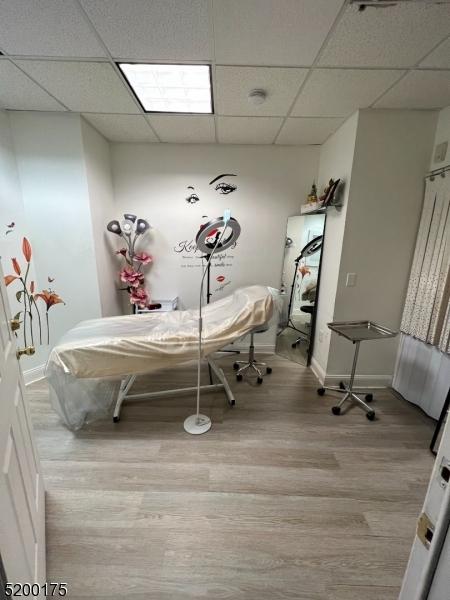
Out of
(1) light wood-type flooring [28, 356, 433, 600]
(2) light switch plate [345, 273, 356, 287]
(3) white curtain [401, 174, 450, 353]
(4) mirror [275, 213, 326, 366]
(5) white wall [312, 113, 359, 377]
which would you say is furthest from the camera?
(4) mirror [275, 213, 326, 366]

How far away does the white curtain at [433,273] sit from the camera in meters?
1.98

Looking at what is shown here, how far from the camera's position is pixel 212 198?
3033 mm

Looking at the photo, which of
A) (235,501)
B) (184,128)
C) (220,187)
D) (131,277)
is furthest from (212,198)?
(235,501)

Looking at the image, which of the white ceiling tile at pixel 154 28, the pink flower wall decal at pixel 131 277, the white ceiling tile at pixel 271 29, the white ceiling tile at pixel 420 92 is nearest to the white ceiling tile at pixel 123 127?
the white ceiling tile at pixel 154 28

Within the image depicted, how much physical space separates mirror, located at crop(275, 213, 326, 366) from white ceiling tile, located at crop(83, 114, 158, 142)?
1872 millimetres

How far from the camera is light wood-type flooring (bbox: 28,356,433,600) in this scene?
115 centimetres

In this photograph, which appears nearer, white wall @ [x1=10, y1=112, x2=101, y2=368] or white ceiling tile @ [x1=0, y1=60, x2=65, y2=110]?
white ceiling tile @ [x1=0, y1=60, x2=65, y2=110]

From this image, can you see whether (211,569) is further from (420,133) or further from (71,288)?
(420,133)

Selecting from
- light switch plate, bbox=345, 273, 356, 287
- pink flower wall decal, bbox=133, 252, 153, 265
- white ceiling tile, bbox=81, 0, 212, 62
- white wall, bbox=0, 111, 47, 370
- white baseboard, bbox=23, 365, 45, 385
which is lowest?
white baseboard, bbox=23, 365, 45, 385

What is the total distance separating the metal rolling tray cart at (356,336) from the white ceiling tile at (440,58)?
1.81 meters

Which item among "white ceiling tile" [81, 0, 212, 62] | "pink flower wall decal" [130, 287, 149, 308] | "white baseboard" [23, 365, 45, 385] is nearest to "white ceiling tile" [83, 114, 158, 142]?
"white ceiling tile" [81, 0, 212, 62]

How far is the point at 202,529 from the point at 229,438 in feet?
2.12

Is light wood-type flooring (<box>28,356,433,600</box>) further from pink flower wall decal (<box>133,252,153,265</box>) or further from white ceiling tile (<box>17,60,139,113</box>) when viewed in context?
white ceiling tile (<box>17,60,139,113</box>)

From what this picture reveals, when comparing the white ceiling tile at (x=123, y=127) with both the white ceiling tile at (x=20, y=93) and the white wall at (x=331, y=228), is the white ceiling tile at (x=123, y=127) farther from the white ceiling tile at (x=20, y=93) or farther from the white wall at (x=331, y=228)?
the white wall at (x=331, y=228)
